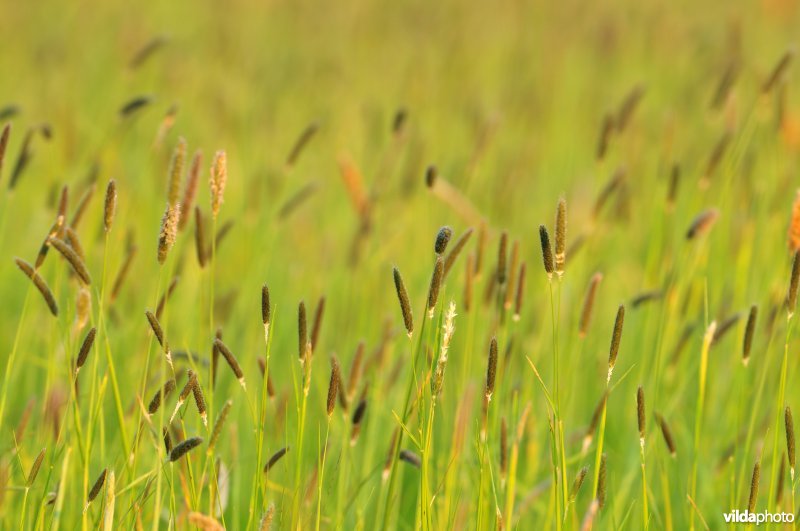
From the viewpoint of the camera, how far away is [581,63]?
6.11 meters

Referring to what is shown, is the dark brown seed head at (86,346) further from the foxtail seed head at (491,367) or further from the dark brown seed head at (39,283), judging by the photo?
the foxtail seed head at (491,367)

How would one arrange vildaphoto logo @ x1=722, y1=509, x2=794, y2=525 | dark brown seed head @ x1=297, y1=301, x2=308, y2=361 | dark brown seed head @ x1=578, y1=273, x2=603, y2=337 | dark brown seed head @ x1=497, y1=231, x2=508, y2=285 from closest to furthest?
dark brown seed head @ x1=297, y1=301, x2=308, y2=361, vildaphoto logo @ x1=722, y1=509, x2=794, y2=525, dark brown seed head @ x1=497, y1=231, x2=508, y2=285, dark brown seed head @ x1=578, y1=273, x2=603, y2=337

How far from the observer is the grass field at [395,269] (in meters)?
1.59

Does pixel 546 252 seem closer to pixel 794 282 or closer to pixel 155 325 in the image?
pixel 794 282

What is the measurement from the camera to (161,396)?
146cm

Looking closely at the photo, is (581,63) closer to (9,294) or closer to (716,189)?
(716,189)

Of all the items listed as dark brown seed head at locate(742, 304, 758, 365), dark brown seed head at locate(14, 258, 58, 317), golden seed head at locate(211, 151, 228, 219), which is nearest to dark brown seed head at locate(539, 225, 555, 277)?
dark brown seed head at locate(742, 304, 758, 365)

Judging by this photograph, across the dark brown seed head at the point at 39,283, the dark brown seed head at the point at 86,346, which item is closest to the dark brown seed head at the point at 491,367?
the dark brown seed head at the point at 86,346

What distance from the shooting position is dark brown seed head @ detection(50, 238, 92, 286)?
1409mm

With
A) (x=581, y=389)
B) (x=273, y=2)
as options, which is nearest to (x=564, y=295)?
(x=581, y=389)


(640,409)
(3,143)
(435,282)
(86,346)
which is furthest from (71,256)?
(640,409)

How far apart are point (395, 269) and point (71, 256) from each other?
1.42 ft

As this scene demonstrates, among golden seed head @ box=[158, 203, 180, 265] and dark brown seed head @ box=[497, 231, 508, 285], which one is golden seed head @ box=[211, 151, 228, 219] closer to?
golden seed head @ box=[158, 203, 180, 265]

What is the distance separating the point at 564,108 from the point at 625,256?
185cm
